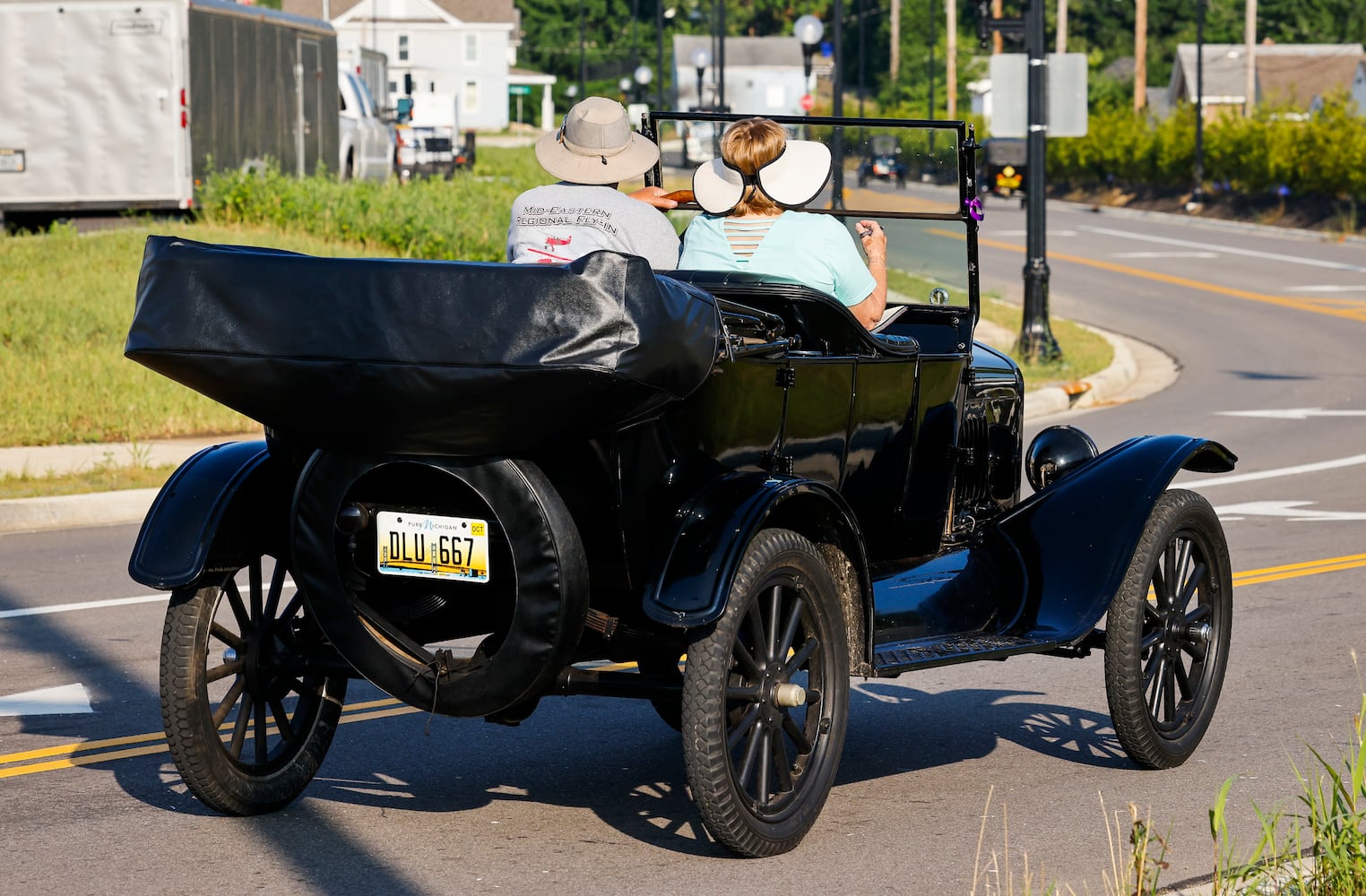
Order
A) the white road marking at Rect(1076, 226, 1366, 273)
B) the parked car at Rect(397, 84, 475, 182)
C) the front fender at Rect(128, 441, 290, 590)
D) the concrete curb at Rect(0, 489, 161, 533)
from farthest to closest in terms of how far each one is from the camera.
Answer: the parked car at Rect(397, 84, 475, 182), the white road marking at Rect(1076, 226, 1366, 273), the concrete curb at Rect(0, 489, 161, 533), the front fender at Rect(128, 441, 290, 590)

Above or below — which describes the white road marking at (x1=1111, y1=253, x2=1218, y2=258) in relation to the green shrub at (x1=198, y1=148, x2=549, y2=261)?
below

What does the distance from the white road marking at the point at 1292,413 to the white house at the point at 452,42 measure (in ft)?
308

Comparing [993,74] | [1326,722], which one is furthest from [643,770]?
[993,74]

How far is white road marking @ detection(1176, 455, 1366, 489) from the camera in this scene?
1298 centimetres

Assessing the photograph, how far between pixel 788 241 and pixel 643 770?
Result: 177cm

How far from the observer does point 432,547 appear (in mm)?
4871

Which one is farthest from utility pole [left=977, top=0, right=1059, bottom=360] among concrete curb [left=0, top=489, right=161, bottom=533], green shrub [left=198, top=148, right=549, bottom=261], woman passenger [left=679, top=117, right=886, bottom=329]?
woman passenger [left=679, top=117, right=886, bottom=329]

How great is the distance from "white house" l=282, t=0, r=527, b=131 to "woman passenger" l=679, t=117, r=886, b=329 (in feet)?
341

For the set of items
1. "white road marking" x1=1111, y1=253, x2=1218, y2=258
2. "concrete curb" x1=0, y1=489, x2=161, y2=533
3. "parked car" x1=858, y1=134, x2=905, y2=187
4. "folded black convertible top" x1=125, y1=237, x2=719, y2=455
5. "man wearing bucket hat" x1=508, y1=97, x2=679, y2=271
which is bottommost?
"concrete curb" x1=0, y1=489, x2=161, y2=533

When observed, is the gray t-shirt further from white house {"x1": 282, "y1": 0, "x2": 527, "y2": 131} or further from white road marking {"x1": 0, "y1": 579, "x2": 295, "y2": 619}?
white house {"x1": 282, "y1": 0, "x2": 527, "y2": 131}

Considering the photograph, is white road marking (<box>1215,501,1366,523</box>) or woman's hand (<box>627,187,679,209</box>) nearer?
woman's hand (<box>627,187,679,209</box>)

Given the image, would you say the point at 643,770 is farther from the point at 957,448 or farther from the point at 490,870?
the point at 957,448

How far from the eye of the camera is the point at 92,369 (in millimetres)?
14727

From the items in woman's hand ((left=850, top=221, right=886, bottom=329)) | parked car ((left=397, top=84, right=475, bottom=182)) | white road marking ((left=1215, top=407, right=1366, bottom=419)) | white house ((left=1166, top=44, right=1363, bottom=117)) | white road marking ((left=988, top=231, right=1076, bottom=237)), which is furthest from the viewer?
white house ((left=1166, top=44, right=1363, bottom=117))
